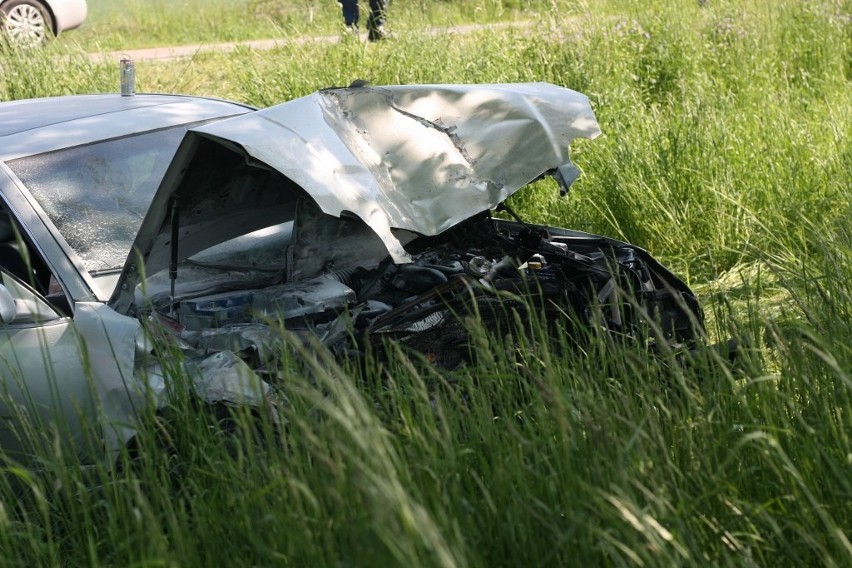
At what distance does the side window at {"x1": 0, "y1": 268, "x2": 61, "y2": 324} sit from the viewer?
3.86 m

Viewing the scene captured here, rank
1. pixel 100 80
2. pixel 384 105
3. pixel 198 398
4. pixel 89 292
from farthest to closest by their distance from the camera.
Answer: pixel 100 80 < pixel 384 105 < pixel 89 292 < pixel 198 398

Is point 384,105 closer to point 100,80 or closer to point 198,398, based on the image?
point 198,398

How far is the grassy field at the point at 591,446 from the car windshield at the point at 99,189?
3.19 ft

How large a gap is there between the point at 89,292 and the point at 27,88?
5.87 metres

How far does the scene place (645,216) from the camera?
22.5ft

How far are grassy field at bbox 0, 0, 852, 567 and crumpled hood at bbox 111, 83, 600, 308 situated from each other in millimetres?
574

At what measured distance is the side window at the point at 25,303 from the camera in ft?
12.7

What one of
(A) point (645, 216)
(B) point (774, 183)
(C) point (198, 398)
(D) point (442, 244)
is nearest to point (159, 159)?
A: (D) point (442, 244)

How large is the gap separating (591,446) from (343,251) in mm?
1886

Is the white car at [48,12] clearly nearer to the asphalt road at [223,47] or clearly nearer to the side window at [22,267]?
the asphalt road at [223,47]

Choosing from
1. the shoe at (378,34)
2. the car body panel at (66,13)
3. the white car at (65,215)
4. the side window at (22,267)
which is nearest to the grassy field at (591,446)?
the white car at (65,215)

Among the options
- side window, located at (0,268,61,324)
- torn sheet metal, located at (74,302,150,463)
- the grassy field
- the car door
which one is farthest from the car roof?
the grassy field

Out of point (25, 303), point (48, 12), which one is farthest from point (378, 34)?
point (25, 303)

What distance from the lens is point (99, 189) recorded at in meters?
4.47
